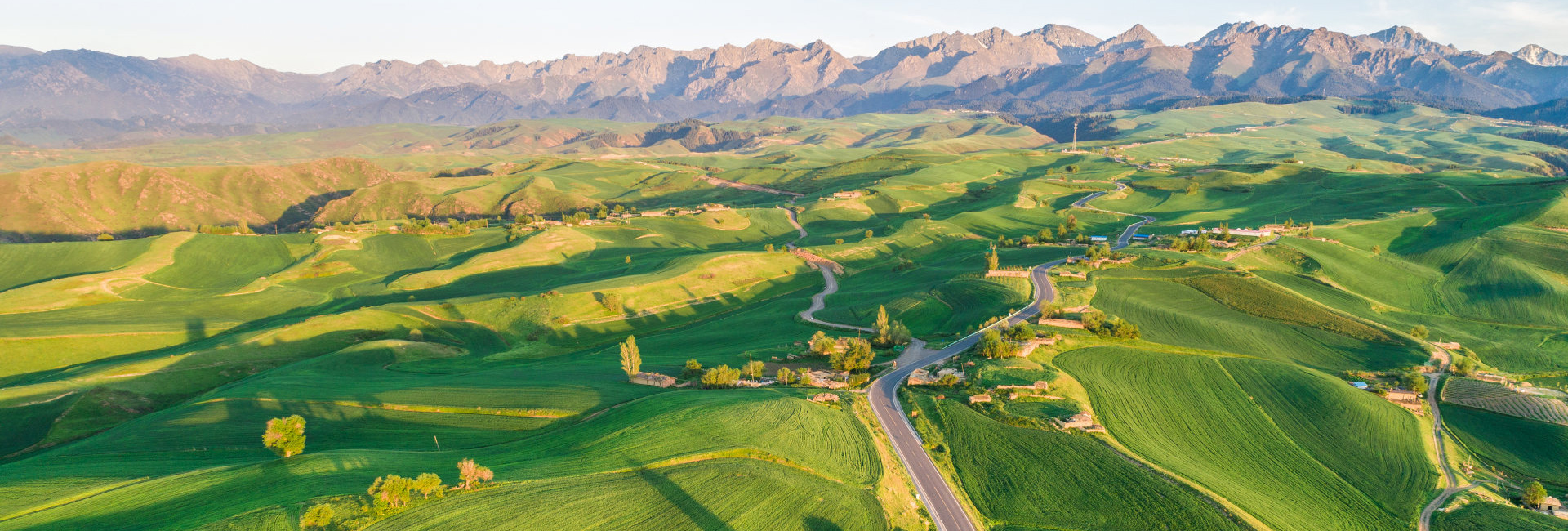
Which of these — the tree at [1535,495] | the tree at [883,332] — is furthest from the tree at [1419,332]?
the tree at [883,332]

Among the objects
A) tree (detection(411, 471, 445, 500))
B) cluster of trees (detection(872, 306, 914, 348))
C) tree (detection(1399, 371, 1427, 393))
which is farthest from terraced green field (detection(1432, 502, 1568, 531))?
tree (detection(411, 471, 445, 500))

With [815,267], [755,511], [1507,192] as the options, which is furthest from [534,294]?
[1507,192]

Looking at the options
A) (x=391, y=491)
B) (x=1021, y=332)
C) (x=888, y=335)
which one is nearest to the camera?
(x=391, y=491)

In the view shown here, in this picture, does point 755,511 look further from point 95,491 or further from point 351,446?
point 95,491

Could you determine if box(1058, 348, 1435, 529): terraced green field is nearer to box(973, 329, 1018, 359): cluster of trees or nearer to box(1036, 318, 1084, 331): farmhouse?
box(973, 329, 1018, 359): cluster of trees

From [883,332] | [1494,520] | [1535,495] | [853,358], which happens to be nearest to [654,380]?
[853,358]

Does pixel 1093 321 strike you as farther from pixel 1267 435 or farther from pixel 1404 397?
pixel 1404 397
